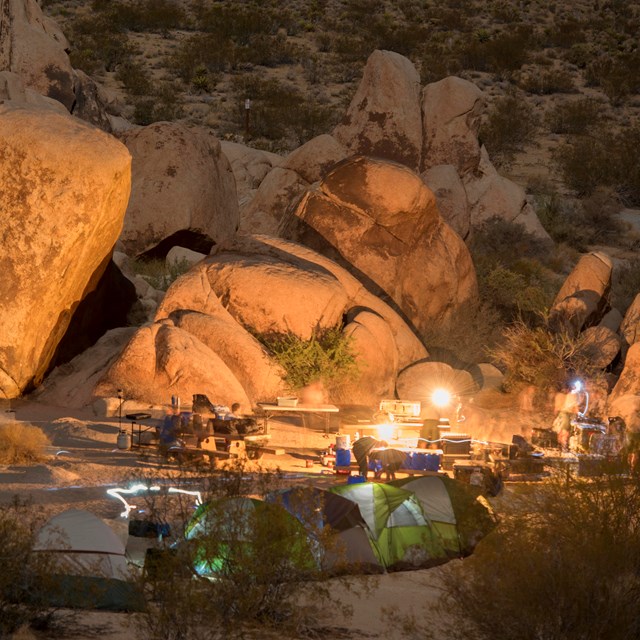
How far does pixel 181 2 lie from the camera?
64375 millimetres

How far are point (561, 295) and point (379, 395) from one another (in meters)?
5.06

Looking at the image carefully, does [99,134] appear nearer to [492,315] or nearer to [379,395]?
[379,395]

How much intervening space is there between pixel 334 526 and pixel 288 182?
56.3 feet

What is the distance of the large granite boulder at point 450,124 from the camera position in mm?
31484

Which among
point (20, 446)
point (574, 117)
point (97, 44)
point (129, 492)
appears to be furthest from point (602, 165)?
point (129, 492)

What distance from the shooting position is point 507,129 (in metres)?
45.7

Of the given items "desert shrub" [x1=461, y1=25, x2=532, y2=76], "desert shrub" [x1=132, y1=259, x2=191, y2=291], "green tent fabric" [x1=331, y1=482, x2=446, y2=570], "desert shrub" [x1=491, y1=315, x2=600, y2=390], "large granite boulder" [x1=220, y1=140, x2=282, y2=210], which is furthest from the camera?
"desert shrub" [x1=461, y1=25, x2=532, y2=76]

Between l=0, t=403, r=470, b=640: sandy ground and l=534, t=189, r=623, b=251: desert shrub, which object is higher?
l=534, t=189, r=623, b=251: desert shrub

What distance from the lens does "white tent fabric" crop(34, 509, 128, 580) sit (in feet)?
34.2

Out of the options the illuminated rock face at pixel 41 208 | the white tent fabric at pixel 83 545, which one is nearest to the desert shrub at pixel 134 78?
the illuminated rock face at pixel 41 208

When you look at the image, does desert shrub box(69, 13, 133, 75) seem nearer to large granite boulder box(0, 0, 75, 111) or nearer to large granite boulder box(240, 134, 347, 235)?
large granite boulder box(0, 0, 75, 111)

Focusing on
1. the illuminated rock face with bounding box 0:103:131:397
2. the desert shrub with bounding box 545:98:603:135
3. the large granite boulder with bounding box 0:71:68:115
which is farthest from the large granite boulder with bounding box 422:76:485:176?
the desert shrub with bounding box 545:98:603:135

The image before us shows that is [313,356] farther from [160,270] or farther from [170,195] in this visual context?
[170,195]

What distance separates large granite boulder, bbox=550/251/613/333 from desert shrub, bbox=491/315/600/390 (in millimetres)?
505
